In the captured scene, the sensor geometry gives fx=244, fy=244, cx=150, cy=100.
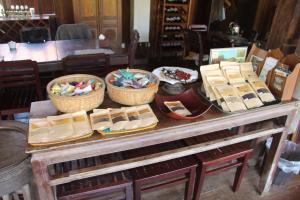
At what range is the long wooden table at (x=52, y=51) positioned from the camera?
2.30 m

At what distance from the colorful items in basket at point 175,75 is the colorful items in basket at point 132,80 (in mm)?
248

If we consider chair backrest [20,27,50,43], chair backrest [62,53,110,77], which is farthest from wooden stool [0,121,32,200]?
Result: chair backrest [20,27,50,43]

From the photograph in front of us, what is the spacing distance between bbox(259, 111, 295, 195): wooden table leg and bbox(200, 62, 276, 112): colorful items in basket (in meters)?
0.32

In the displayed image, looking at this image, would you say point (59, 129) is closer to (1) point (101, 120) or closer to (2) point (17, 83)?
(1) point (101, 120)

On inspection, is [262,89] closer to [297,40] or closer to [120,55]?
[297,40]

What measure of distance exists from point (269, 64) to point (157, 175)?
94 centimetres

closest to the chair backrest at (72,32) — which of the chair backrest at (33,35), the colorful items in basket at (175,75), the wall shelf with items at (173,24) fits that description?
the chair backrest at (33,35)

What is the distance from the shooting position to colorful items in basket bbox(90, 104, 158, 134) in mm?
1090


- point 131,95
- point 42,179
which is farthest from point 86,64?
point 42,179

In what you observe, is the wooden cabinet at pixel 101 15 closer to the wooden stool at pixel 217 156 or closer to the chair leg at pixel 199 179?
the wooden stool at pixel 217 156

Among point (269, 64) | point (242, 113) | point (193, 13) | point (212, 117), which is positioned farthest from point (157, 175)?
point (193, 13)

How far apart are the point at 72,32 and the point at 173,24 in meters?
2.14

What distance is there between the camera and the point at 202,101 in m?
1.41

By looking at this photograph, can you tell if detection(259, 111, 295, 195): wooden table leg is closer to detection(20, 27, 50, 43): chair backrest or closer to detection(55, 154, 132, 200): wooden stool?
detection(55, 154, 132, 200): wooden stool
